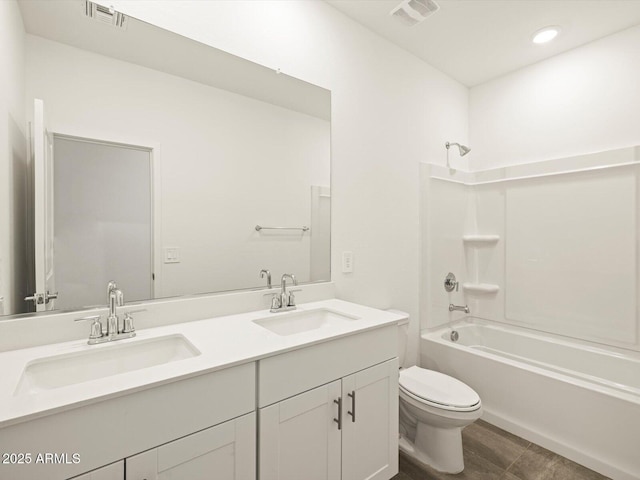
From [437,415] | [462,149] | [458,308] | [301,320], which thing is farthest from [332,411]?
[462,149]

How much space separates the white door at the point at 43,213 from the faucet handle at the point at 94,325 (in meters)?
0.14

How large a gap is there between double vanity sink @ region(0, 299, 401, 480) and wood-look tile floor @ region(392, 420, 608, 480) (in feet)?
1.20

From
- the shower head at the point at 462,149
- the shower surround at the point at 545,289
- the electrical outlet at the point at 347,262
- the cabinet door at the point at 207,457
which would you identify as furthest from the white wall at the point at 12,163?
the shower head at the point at 462,149

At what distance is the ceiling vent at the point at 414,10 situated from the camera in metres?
1.83

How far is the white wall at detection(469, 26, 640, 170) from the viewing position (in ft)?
6.99

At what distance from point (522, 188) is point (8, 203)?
314cm

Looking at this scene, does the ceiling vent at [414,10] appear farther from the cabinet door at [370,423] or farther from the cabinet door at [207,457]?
the cabinet door at [207,457]

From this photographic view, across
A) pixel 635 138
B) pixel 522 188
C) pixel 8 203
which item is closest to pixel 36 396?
pixel 8 203

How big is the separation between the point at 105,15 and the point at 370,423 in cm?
205

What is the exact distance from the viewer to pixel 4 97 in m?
1.06

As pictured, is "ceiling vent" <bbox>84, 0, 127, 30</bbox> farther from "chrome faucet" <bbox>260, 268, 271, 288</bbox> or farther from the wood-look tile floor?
the wood-look tile floor

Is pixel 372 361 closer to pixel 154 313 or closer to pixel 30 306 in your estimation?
pixel 154 313

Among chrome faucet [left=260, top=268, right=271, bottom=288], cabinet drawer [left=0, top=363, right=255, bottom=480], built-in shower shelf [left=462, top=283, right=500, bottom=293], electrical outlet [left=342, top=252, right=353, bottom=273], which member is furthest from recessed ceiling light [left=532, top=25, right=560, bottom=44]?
cabinet drawer [left=0, top=363, right=255, bottom=480]

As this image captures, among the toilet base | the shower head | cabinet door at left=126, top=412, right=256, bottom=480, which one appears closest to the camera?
cabinet door at left=126, top=412, right=256, bottom=480
